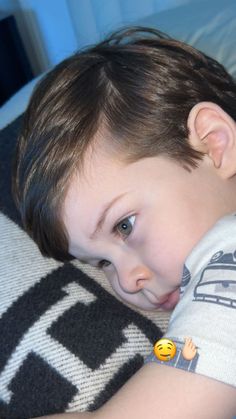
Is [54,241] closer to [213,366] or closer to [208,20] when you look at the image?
Answer: [213,366]

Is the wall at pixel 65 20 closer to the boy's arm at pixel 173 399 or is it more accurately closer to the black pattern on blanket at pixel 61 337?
the black pattern on blanket at pixel 61 337

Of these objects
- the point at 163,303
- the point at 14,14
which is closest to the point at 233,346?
the point at 163,303

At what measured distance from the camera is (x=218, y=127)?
0.78 metres

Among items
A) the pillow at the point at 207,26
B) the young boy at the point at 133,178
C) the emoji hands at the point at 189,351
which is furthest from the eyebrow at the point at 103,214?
the pillow at the point at 207,26

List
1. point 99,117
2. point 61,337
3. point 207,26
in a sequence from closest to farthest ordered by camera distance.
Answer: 1. point 61,337
2. point 99,117
3. point 207,26

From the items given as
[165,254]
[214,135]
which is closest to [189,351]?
[165,254]

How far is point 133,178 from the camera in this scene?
2.39 feet

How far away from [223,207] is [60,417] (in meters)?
0.38

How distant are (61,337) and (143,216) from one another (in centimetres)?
22

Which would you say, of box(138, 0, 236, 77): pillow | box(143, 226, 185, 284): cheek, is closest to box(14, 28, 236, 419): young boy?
box(143, 226, 185, 284): cheek

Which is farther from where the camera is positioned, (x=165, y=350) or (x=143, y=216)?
(x=143, y=216)

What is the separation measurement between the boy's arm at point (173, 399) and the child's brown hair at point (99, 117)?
12.6 inches

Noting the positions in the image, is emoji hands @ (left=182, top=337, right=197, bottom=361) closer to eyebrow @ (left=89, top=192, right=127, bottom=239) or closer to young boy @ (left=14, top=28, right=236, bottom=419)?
young boy @ (left=14, top=28, right=236, bottom=419)

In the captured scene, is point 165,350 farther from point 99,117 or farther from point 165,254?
point 99,117
